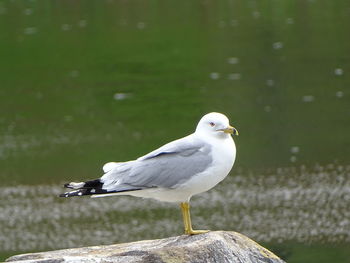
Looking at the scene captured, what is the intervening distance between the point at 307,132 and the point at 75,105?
16.9ft

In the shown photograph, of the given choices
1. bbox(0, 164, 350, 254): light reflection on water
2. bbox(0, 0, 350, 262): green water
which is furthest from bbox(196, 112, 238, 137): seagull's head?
bbox(0, 164, 350, 254): light reflection on water

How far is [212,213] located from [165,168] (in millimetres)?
7253

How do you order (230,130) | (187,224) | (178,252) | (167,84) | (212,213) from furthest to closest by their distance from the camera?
(167,84) → (212,213) → (187,224) → (230,130) → (178,252)

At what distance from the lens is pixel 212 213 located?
1384cm

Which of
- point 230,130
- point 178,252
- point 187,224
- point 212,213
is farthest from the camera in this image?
point 212,213

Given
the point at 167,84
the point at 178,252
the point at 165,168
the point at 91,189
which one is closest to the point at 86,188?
the point at 91,189

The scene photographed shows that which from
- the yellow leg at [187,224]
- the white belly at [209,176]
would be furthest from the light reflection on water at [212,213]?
the white belly at [209,176]

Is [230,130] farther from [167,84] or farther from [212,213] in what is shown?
[167,84]

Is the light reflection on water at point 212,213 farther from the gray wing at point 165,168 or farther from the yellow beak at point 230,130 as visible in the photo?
the yellow beak at point 230,130

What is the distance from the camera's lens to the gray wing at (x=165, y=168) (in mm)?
6582

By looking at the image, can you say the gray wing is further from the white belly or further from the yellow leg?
the yellow leg

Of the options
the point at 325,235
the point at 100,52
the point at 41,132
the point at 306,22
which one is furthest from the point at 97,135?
the point at 306,22

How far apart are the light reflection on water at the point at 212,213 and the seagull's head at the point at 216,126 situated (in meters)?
6.57

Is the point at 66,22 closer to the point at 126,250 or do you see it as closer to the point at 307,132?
the point at 307,132
